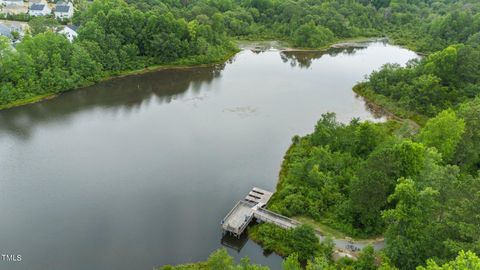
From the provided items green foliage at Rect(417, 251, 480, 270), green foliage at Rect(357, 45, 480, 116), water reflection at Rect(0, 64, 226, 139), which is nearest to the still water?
water reflection at Rect(0, 64, 226, 139)

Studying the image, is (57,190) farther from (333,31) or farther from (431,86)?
(333,31)

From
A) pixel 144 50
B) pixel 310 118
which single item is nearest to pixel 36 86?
pixel 144 50

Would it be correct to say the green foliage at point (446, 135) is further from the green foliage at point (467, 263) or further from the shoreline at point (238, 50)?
the shoreline at point (238, 50)

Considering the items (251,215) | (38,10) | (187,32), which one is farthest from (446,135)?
(38,10)

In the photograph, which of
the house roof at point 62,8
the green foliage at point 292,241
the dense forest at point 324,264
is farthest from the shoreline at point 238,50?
the green foliage at point 292,241

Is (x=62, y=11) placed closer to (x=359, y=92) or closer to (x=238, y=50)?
(x=238, y=50)

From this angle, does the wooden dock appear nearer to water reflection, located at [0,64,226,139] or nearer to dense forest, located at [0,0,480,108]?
water reflection, located at [0,64,226,139]

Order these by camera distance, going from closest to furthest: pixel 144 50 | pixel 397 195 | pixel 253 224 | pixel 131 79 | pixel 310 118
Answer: pixel 397 195 < pixel 253 224 < pixel 310 118 < pixel 131 79 < pixel 144 50
